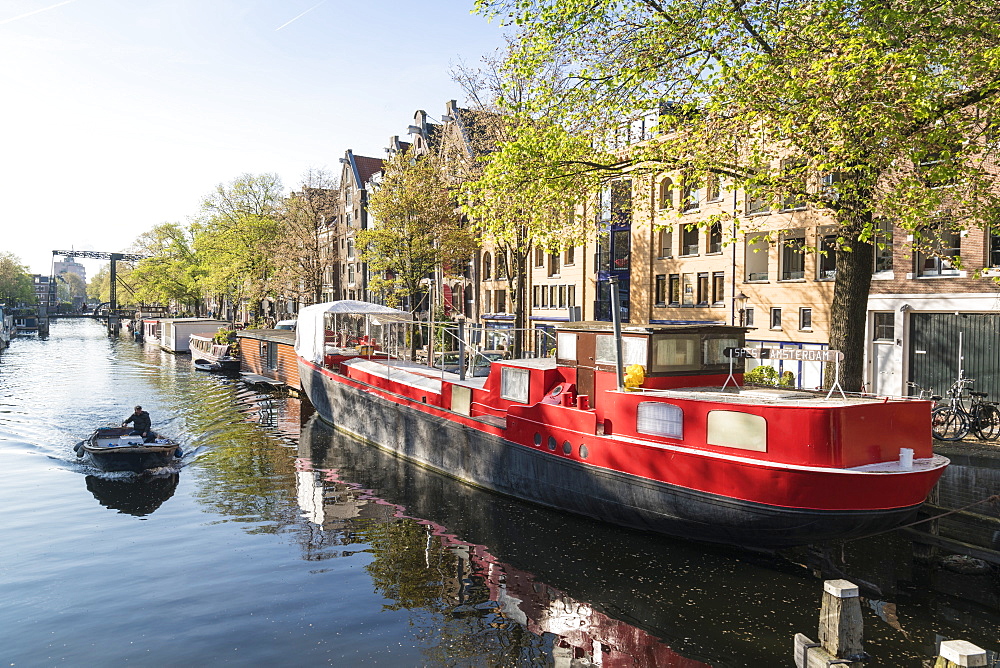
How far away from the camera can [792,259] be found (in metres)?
31.7

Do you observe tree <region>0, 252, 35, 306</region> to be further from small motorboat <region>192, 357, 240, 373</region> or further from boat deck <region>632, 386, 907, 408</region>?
boat deck <region>632, 386, 907, 408</region>

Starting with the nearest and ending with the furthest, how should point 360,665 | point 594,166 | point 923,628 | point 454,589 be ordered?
point 360,665 < point 923,628 < point 454,589 < point 594,166

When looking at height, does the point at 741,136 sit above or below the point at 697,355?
above

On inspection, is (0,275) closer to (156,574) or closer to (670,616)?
(156,574)

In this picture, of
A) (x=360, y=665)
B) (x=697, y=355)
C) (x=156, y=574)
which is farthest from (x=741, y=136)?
(x=156, y=574)

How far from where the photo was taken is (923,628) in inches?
455

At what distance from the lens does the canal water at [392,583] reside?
438 inches

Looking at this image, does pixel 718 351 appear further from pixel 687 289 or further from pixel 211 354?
pixel 211 354

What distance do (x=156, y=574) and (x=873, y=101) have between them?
18.4 m

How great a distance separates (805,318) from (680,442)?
63.3 ft

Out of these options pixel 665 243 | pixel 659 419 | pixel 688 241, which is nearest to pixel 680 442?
pixel 659 419

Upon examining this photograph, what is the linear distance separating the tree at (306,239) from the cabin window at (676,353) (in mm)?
44153

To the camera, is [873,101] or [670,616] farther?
[873,101]

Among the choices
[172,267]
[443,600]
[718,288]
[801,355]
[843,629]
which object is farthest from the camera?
[172,267]
